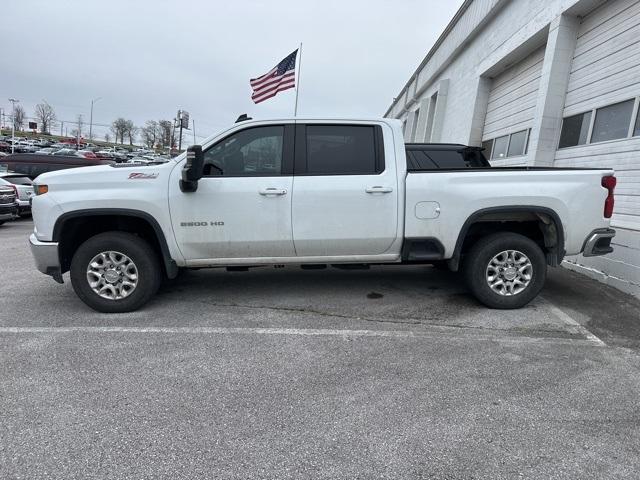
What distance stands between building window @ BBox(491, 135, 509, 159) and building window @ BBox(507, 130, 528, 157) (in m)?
0.26

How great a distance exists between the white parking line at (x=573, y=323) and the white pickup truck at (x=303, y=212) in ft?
1.41

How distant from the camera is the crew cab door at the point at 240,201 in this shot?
420cm

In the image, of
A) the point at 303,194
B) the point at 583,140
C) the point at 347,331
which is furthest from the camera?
the point at 583,140

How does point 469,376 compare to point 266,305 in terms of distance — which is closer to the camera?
point 469,376

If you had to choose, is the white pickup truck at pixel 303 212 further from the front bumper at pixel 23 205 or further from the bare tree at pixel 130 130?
the bare tree at pixel 130 130

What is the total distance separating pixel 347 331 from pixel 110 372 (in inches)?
81.2

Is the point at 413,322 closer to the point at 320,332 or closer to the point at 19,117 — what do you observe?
the point at 320,332

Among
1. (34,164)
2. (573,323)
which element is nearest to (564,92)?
(573,323)

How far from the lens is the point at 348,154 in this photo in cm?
443

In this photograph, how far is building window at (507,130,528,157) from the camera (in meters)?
10.1

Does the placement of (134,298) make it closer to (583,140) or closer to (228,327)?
(228,327)

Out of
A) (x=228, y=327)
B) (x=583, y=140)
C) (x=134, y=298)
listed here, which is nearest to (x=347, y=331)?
(x=228, y=327)

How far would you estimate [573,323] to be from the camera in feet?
14.1

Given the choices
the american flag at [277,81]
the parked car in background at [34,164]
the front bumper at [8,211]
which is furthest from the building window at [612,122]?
the parked car in background at [34,164]
